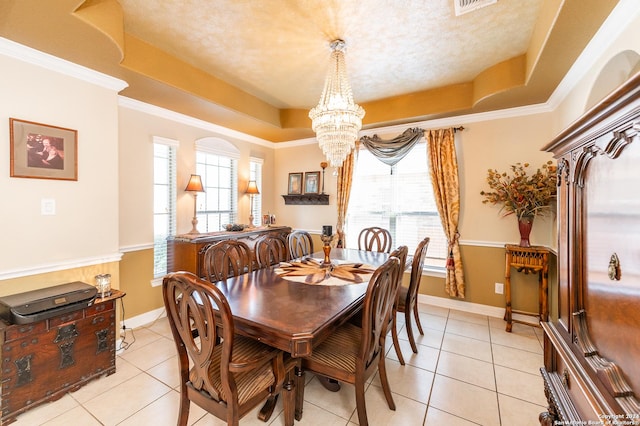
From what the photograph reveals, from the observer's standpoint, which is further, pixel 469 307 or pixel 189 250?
pixel 469 307

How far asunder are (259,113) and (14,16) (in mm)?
2389

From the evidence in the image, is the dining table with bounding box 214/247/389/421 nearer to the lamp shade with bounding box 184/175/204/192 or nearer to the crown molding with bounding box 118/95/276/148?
the lamp shade with bounding box 184/175/204/192

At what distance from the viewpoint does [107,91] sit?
8.39ft

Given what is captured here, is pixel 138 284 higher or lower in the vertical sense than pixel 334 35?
lower

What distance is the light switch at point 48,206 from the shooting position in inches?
86.5

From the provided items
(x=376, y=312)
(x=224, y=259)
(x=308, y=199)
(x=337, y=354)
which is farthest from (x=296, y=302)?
(x=308, y=199)

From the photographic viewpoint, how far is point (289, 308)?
1674mm

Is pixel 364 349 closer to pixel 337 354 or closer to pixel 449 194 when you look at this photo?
pixel 337 354

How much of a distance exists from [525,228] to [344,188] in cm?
242

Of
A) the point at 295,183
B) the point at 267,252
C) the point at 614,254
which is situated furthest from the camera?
the point at 295,183

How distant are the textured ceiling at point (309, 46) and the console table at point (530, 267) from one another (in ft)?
5.49

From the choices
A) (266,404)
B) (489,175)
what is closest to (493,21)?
(489,175)

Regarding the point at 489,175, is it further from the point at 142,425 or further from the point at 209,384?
the point at 142,425

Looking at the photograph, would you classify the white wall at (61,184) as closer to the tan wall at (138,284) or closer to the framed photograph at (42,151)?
the framed photograph at (42,151)
